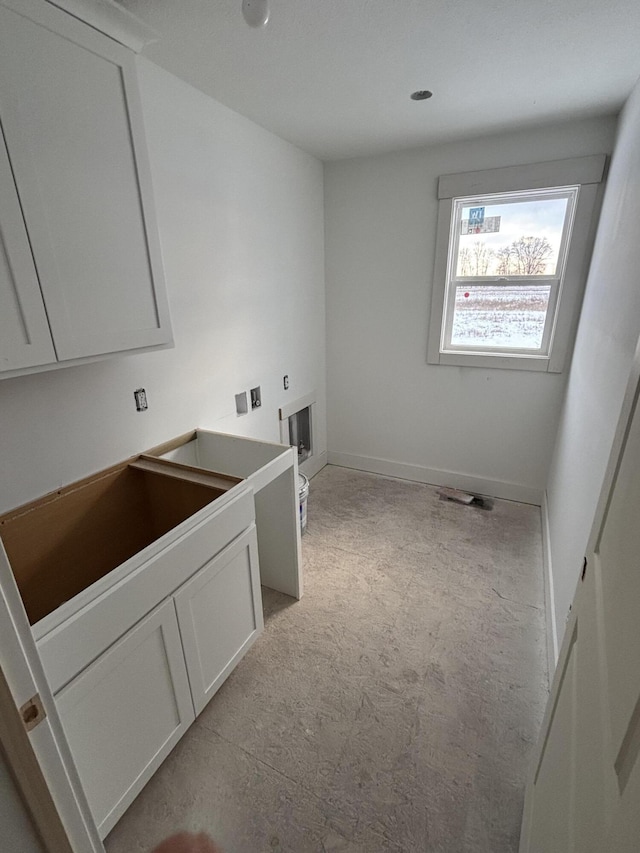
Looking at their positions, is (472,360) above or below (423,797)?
above

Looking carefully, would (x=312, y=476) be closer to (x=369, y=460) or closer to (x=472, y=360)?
(x=369, y=460)

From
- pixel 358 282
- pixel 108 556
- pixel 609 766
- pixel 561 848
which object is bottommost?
pixel 108 556

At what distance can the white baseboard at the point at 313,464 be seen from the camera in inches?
131

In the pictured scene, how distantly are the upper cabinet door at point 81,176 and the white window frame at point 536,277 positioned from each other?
2070mm

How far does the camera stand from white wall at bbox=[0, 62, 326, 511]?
1.45 m

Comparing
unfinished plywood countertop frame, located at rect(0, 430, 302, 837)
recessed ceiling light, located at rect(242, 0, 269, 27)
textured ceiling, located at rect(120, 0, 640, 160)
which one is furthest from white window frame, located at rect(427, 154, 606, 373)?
recessed ceiling light, located at rect(242, 0, 269, 27)

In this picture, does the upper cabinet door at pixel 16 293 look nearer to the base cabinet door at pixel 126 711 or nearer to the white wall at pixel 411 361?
the base cabinet door at pixel 126 711

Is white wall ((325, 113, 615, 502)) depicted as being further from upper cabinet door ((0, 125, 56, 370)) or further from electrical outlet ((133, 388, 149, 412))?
upper cabinet door ((0, 125, 56, 370))

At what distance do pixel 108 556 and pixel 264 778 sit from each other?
3.40 feet

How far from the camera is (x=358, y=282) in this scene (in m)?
3.11

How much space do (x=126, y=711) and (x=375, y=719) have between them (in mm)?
923

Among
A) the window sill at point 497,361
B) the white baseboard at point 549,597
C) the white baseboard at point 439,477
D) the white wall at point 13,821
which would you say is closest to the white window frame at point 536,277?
the window sill at point 497,361

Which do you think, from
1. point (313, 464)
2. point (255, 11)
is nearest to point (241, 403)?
point (313, 464)

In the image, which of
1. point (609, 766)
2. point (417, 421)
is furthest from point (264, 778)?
point (417, 421)
